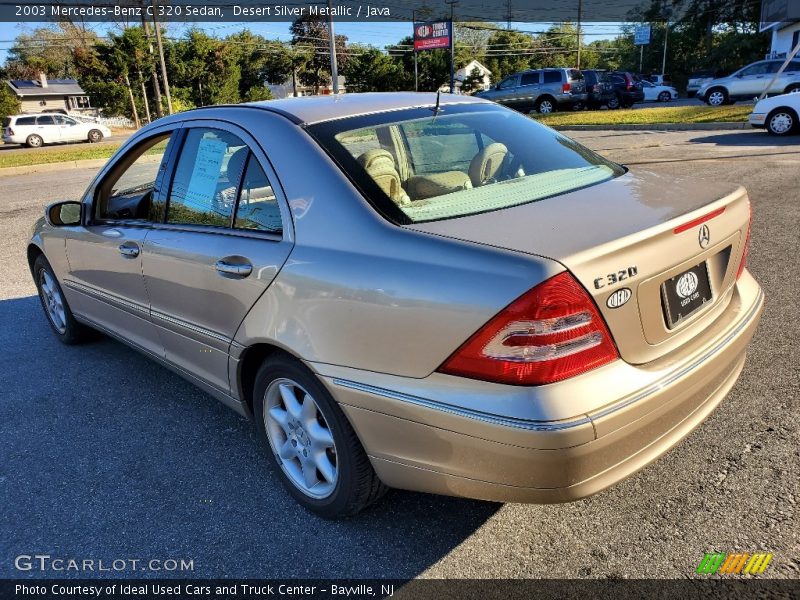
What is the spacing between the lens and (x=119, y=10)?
115ft

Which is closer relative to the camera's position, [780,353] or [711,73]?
[780,353]

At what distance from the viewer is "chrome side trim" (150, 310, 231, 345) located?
9.29ft

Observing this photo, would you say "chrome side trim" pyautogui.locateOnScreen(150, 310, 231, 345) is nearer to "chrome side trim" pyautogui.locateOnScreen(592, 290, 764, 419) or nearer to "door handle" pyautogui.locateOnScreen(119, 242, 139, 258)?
"door handle" pyautogui.locateOnScreen(119, 242, 139, 258)

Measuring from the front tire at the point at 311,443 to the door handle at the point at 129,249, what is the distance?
1.19m

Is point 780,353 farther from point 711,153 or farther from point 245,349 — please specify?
point 711,153

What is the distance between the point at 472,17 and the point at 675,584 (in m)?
67.8

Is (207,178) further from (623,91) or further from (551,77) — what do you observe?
(623,91)

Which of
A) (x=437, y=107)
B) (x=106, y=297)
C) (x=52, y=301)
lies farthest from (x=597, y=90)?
(x=106, y=297)

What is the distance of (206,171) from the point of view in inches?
121

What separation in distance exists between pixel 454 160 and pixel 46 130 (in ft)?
119

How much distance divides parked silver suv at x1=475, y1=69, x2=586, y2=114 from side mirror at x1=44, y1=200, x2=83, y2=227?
24634mm

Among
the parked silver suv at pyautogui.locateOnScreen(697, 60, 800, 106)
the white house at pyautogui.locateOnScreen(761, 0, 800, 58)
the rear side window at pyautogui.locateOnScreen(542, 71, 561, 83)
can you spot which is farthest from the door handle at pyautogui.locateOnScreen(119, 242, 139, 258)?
the white house at pyautogui.locateOnScreen(761, 0, 800, 58)

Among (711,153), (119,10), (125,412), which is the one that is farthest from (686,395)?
(119,10)

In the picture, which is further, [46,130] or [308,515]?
[46,130]
